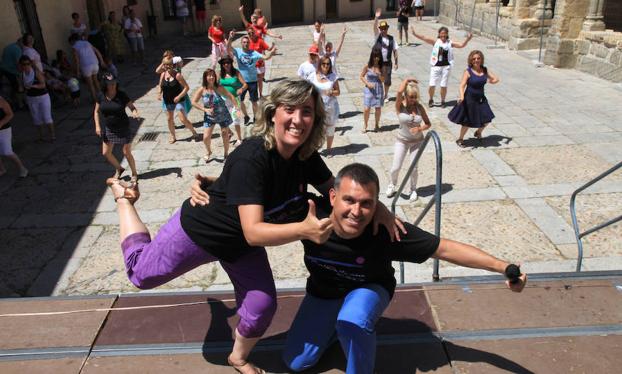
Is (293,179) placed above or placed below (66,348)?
above

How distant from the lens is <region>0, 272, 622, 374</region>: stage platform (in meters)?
3.20

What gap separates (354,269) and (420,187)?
15.5 ft

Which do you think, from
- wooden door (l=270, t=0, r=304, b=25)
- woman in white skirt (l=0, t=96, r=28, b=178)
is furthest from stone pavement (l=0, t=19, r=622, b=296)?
wooden door (l=270, t=0, r=304, b=25)

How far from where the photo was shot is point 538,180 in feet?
24.4

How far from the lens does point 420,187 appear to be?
294 inches

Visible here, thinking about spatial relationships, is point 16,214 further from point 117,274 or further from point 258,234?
point 258,234

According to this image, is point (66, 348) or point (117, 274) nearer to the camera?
point (66, 348)

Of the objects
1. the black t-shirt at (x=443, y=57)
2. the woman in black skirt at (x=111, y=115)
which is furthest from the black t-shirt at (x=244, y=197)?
the black t-shirt at (x=443, y=57)

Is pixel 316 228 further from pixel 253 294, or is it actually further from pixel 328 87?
pixel 328 87

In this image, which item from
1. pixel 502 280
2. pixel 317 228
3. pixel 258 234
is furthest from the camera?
pixel 502 280

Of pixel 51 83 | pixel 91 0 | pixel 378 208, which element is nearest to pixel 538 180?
pixel 378 208

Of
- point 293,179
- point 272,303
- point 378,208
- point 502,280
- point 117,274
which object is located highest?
point 293,179

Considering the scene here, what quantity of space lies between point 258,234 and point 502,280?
237cm

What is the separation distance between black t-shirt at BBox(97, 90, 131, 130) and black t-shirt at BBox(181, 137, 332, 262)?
16.5 ft
